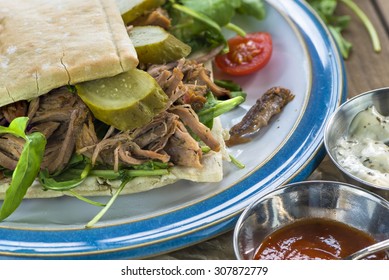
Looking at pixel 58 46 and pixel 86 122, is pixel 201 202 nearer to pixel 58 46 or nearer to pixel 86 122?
pixel 86 122

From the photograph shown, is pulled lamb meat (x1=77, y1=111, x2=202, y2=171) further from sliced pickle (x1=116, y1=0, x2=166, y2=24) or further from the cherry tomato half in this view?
the cherry tomato half

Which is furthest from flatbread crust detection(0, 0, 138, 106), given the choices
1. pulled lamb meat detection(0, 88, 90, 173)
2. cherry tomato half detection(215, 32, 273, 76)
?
cherry tomato half detection(215, 32, 273, 76)

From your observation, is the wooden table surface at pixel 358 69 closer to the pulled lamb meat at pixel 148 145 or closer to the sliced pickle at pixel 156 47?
the pulled lamb meat at pixel 148 145

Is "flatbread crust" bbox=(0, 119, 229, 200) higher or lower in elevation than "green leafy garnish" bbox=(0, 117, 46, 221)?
lower

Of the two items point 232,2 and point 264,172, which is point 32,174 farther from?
point 232,2

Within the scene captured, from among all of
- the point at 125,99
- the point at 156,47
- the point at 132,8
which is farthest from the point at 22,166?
the point at 132,8

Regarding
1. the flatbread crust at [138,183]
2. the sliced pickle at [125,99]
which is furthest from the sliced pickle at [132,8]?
the flatbread crust at [138,183]
